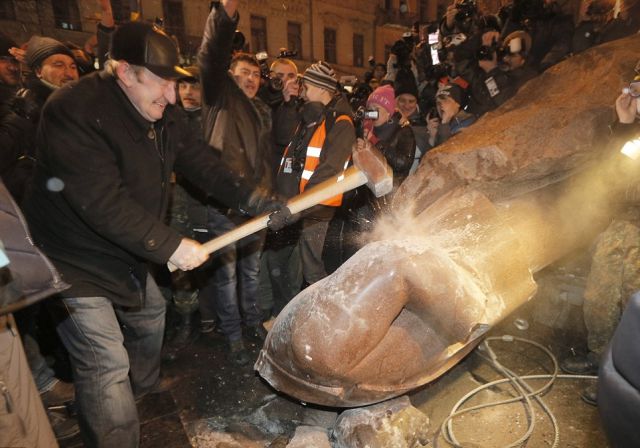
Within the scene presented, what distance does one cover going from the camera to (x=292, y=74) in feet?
13.0

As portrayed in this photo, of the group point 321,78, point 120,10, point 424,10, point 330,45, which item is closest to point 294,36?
point 330,45

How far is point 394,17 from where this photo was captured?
25.3 m

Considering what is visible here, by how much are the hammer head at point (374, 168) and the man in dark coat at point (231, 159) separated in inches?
42.7

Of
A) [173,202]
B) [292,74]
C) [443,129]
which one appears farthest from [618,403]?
[292,74]

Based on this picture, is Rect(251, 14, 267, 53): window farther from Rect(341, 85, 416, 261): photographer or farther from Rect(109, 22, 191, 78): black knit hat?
Rect(109, 22, 191, 78): black knit hat

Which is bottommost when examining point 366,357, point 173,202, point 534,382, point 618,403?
point 534,382

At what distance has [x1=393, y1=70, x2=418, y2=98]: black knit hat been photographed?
17.1ft

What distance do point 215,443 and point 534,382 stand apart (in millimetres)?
2134

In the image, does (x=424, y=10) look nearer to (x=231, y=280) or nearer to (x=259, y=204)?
(x=231, y=280)

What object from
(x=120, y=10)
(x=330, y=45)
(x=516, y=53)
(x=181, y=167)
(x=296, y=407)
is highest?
(x=120, y=10)

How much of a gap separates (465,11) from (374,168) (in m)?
4.96

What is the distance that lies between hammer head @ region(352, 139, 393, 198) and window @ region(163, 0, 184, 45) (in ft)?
60.0

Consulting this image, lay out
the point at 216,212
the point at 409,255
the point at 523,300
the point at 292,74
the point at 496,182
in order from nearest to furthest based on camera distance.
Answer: the point at 409,255
the point at 523,300
the point at 496,182
the point at 216,212
the point at 292,74

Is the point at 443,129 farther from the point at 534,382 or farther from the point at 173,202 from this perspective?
the point at 173,202
